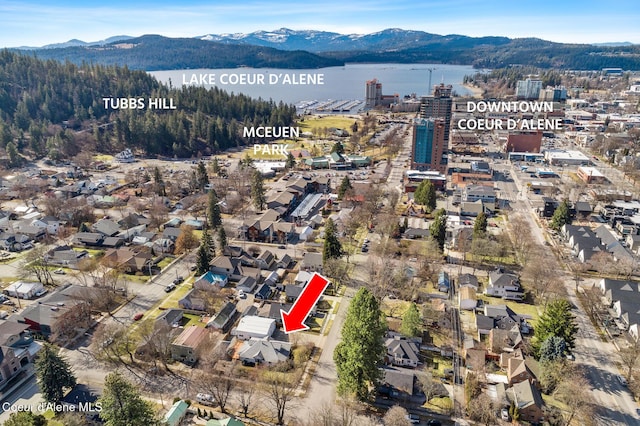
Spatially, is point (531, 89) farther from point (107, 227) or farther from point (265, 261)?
point (107, 227)

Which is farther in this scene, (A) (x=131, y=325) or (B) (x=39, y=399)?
(A) (x=131, y=325)

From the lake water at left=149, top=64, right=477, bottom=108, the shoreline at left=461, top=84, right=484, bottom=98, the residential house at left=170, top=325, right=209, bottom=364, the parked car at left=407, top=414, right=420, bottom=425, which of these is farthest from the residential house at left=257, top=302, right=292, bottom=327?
the shoreline at left=461, top=84, right=484, bottom=98

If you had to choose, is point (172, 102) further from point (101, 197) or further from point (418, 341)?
point (418, 341)

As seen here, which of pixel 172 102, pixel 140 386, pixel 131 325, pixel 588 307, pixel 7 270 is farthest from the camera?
pixel 172 102

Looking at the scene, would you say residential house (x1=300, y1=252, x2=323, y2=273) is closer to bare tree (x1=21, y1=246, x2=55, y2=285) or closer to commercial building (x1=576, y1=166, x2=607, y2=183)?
bare tree (x1=21, y1=246, x2=55, y2=285)

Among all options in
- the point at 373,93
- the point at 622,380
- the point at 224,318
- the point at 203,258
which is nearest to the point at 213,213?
the point at 203,258

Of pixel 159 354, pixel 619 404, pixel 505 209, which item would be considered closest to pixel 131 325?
pixel 159 354
